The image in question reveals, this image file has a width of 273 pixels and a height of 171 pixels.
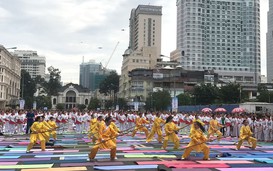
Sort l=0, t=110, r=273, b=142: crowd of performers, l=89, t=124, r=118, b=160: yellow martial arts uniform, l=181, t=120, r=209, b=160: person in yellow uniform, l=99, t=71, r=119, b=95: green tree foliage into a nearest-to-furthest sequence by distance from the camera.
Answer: l=89, t=124, r=118, b=160: yellow martial arts uniform → l=181, t=120, r=209, b=160: person in yellow uniform → l=0, t=110, r=273, b=142: crowd of performers → l=99, t=71, r=119, b=95: green tree foliage

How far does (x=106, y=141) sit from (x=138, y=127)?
32.1 ft

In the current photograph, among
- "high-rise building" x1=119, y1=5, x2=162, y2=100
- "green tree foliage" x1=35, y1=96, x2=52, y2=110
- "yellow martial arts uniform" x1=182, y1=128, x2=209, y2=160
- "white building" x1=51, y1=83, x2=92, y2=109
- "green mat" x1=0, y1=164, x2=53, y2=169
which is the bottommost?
"green mat" x1=0, y1=164, x2=53, y2=169

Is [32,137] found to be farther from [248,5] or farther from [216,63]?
[248,5]

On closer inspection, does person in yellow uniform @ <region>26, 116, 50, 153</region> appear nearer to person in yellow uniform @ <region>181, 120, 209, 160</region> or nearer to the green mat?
the green mat

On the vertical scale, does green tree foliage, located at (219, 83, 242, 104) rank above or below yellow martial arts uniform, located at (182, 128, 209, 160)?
above

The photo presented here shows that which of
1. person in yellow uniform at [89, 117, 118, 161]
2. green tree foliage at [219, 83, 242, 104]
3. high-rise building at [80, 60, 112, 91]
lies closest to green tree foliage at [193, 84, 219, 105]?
green tree foliage at [219, 83, 242, 104]

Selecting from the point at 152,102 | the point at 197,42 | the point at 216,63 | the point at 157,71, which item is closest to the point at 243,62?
the point at 216,63

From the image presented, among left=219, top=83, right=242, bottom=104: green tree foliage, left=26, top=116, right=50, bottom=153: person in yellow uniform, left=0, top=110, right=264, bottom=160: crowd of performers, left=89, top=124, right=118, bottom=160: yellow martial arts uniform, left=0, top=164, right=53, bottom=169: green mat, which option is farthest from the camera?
left=219, top=83, right=242, bottom=104: green tree foliage

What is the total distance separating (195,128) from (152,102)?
61523 millimetres

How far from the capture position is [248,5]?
160m

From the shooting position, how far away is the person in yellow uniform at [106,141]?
42.9ft

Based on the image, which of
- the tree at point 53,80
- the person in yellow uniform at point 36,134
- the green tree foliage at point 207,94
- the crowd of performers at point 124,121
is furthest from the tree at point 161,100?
the tree at point 53,80

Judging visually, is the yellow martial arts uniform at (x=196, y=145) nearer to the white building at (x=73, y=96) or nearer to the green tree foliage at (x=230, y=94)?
the green tree foliage at (x=230, y=94)

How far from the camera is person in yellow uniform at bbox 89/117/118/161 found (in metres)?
13.1
